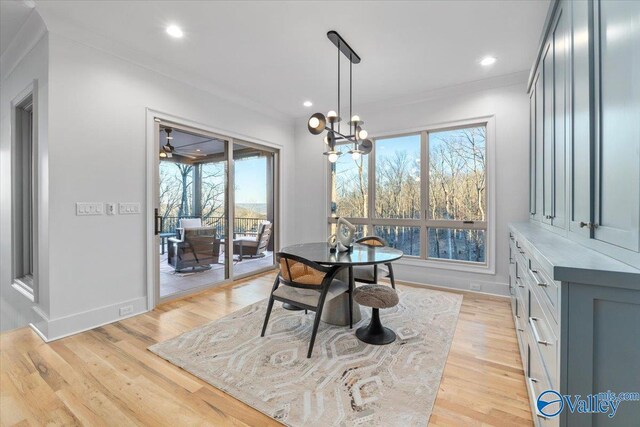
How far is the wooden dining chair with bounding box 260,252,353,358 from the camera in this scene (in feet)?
7.47

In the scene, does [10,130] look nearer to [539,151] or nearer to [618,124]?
[618,124]

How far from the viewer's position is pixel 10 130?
11.0 feet

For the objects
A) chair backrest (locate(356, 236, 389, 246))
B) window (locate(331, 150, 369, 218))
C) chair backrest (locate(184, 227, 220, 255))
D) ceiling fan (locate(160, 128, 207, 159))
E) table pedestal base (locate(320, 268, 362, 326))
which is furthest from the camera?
window (locate(331, 150, 369, 218))

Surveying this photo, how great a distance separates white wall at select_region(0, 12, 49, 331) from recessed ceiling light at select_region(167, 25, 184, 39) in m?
1.06

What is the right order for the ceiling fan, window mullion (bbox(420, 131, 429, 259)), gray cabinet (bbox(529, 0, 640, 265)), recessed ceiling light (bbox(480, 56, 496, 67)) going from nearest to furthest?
1. gray cabinet (bbox(529, 0, 640, 265))
2. recessed ceiling light (bbox(480, 56, 496, 67))
3. the ceiling fan
4. window mullion (bbox(420, 131, 429, 259))

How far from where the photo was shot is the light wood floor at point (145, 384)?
164cm

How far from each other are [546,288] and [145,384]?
247 cm

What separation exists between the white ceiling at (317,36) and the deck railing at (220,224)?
1.94m

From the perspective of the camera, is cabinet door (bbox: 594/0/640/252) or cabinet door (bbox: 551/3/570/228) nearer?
cabinet door (bbox: 594/0/640/252)

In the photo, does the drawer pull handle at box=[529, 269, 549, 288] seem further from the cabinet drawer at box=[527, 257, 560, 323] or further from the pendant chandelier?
the pendant chandelier

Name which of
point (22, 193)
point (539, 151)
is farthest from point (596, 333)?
point (22, 193)

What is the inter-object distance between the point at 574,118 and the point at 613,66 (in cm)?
48

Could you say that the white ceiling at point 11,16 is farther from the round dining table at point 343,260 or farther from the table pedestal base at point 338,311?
the table pedestal base at point 338,311

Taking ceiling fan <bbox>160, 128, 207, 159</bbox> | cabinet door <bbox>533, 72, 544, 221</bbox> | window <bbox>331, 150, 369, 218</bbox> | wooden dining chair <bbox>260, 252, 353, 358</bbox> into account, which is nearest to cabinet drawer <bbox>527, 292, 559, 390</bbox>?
wooden dining chair <bbox>260, 252, 353, 358</bbox>
